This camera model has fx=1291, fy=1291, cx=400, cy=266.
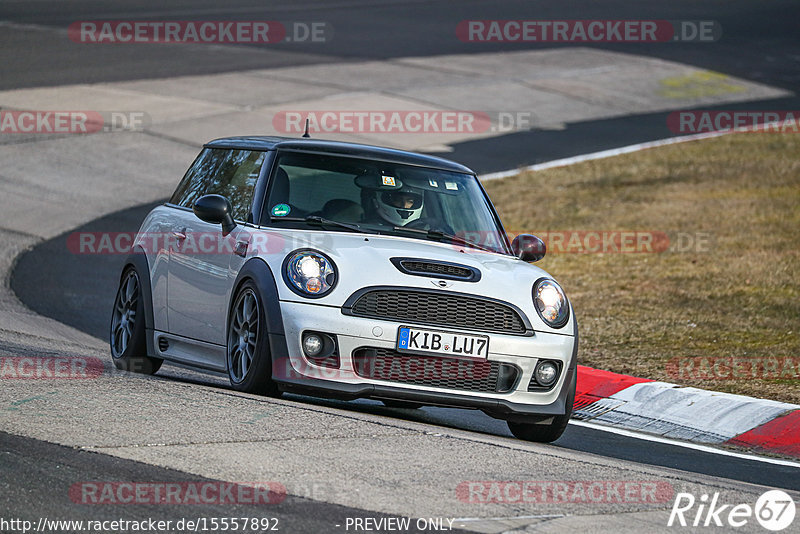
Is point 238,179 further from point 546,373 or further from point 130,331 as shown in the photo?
point 546,373

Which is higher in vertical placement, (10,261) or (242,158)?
(242,158)

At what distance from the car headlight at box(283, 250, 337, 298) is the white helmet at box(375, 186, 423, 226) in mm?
915

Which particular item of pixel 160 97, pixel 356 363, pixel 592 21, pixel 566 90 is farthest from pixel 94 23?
pixel 356 363

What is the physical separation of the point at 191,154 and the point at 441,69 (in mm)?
9851

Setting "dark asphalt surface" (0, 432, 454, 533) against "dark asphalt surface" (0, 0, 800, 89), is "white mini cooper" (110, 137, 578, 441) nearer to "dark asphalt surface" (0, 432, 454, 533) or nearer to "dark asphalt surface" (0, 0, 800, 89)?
"dark asphalt surface" (0, 432, 454, 533)

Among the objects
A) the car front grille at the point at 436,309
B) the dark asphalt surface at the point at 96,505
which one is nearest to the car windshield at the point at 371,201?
the car front grille at the point at 436,309

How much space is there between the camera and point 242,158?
8.62m

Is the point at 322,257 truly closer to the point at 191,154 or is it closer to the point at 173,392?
the point at 173,392

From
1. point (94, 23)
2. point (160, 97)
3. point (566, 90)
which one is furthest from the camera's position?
point (94, 23)

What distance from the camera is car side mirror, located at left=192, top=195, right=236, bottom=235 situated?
7840 millimetres

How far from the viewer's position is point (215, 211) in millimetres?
7848

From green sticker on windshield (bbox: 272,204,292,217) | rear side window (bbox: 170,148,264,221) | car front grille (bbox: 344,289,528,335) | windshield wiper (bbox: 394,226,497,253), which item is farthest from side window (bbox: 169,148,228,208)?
car front grille (bbox: 344,289,528,335)

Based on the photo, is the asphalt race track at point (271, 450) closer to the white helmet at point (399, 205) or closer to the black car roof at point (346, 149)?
the white helmet at point (399, 205)

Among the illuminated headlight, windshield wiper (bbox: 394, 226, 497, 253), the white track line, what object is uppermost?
windshield wiper (bbox: 394, 226, 497, 253)
